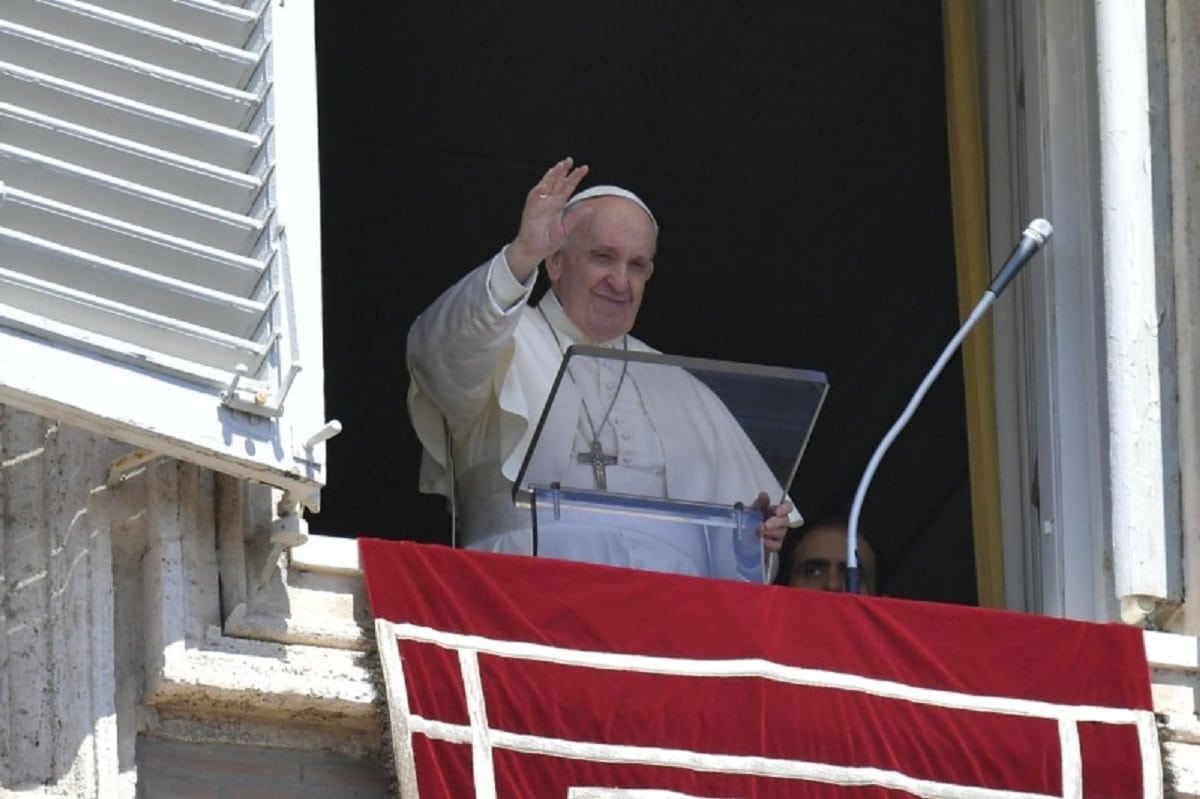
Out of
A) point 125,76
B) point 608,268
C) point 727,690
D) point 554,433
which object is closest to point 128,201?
point 125,76

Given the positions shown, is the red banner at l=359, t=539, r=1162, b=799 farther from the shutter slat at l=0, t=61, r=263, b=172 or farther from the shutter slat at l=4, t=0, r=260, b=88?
the shutter slat at l=4, t=0, r=260, b=88

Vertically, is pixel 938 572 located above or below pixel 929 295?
below

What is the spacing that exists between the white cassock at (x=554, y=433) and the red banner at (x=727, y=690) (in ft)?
1.55

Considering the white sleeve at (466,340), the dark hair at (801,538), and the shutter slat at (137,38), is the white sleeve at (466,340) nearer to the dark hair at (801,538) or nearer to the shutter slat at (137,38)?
the shutter slat at (137,38)

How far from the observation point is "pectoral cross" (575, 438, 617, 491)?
6816mm

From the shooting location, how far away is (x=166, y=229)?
593 cm

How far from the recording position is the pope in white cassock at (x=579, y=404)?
671 centimetres

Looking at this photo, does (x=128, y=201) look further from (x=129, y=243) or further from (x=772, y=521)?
(x=772, y=521)

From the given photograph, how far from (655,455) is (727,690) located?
2.95 ft

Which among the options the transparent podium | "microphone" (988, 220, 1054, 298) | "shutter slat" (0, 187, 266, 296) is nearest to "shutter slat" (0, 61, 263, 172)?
"shutter slat" (0, 187, 266, 296)

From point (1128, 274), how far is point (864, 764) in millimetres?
1159

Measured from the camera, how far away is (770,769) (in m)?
6.15

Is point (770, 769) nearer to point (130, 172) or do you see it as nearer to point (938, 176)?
point (130, 172)

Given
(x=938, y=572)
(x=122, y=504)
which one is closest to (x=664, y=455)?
(x=122, y=504)
